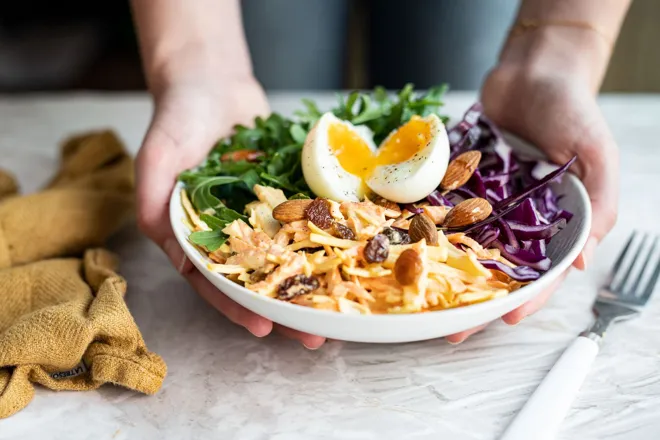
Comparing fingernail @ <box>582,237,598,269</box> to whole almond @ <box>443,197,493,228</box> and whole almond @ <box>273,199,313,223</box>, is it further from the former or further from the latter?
whole almond @ <box>273,199,313,223</box>

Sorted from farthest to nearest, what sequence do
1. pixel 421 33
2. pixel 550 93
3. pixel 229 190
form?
pixel 421 33
pixel 550 93
pixel 229 190

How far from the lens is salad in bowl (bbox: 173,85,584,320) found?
3.76ft

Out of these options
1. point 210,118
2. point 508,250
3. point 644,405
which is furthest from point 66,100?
point 644,405

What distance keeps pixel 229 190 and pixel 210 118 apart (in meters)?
0.30

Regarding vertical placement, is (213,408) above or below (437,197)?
below

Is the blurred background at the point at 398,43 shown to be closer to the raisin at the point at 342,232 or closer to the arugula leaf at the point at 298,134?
the arugula leaf at the point at 298,134

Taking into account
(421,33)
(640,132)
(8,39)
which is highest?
(421,33)

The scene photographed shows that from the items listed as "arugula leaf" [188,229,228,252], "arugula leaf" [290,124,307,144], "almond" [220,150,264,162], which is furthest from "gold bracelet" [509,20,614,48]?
"arugula leaf" [188,229,228,252]

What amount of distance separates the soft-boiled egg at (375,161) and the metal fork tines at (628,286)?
41cm

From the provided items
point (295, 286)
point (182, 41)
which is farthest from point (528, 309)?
point (182, 41)

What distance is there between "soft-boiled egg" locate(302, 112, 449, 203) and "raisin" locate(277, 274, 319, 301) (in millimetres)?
280

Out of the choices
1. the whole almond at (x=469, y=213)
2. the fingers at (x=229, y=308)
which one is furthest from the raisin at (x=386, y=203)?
the fingers at (x=229, y=308)

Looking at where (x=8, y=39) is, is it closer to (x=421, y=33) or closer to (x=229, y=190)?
(x=421, y=33)

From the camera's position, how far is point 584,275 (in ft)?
5.04
